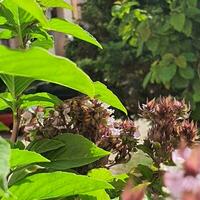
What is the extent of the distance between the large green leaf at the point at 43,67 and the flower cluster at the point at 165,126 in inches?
16.7

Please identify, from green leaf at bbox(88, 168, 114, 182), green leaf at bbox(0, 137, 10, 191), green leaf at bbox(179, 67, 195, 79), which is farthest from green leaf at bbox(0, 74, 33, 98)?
green leaf at bbox(179, 67, 195, 79)

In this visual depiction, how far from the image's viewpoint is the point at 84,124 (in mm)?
1188

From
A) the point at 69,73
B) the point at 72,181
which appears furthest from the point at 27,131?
the point at 69,73

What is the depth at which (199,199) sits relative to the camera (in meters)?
0.42

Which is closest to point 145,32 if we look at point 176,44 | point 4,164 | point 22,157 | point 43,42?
point 176,44

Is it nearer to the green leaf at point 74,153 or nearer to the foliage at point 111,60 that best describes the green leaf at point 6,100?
the green leaf at point 74,153

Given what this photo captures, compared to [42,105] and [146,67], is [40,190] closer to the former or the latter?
[42,105]

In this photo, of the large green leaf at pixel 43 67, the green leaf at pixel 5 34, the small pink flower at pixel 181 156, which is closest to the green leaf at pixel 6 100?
the green leaf at pixel 5 34

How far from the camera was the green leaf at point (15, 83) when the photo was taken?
108cm

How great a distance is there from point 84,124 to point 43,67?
0.45 m

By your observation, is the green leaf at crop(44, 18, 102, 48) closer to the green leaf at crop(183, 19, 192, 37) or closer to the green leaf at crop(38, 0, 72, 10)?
the green leaf at crop(38, 0, 72, 10)

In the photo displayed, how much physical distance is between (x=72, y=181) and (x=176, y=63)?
3239 millimetres

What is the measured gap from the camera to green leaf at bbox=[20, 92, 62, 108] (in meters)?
1.15

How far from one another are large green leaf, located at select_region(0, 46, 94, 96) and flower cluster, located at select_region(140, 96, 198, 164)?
1.39 feet
